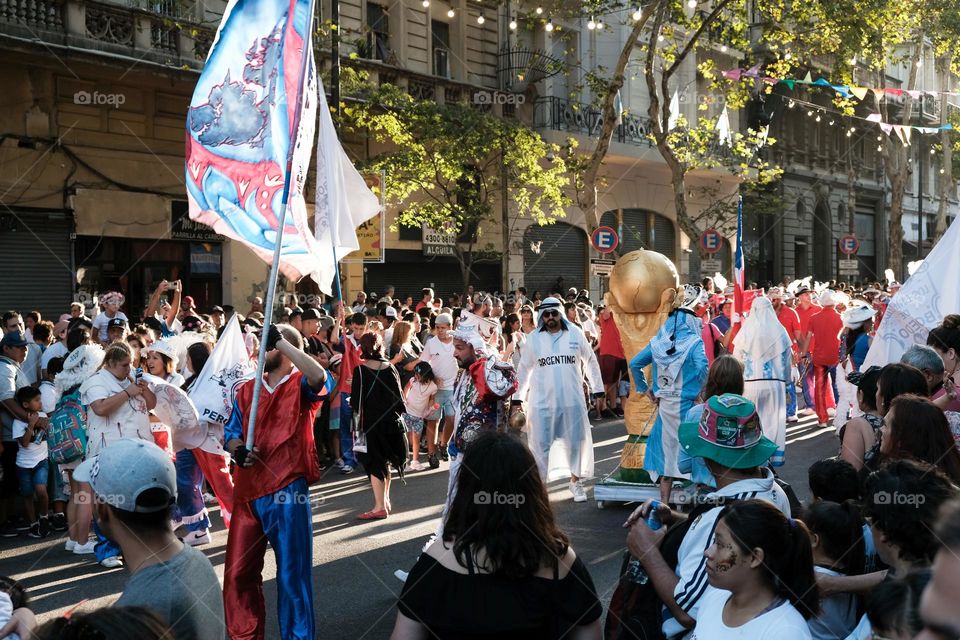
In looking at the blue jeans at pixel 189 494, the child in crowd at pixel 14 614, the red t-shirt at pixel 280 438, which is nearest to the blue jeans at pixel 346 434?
the blue jeans at pixel 189 494

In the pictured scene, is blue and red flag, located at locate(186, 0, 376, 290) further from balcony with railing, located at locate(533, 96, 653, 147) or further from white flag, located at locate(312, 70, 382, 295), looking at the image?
balcony with railing, located at locate(533, 96, 653, 147)

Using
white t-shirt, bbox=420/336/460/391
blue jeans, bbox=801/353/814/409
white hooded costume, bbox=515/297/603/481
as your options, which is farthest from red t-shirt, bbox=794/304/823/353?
white hooded costume, bbox=515/297/603/481

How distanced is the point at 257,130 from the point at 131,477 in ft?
11.5

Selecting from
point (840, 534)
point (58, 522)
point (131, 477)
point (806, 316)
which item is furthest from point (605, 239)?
point (131, 477)

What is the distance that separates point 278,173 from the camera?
20.1ft

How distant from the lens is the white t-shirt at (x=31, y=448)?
8.70 metres

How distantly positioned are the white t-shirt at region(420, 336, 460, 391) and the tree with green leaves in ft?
27.0

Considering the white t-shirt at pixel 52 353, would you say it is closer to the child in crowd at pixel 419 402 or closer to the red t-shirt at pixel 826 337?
the child in crowd at pixel 419 402

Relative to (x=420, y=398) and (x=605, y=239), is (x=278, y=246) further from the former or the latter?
(x=605, y=239)

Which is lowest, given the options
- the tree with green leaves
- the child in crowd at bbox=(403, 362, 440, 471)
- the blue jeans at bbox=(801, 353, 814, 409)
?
the blue jeans at bbox=(801, 353, 814, 409)

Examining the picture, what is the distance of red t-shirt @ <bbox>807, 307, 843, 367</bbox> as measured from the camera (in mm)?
15180

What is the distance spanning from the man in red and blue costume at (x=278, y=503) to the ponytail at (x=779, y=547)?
2.90 meters

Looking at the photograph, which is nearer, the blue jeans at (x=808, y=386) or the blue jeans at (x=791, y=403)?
the blue jeans at (x=791, y=403)

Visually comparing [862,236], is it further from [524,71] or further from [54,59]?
[54,59]
